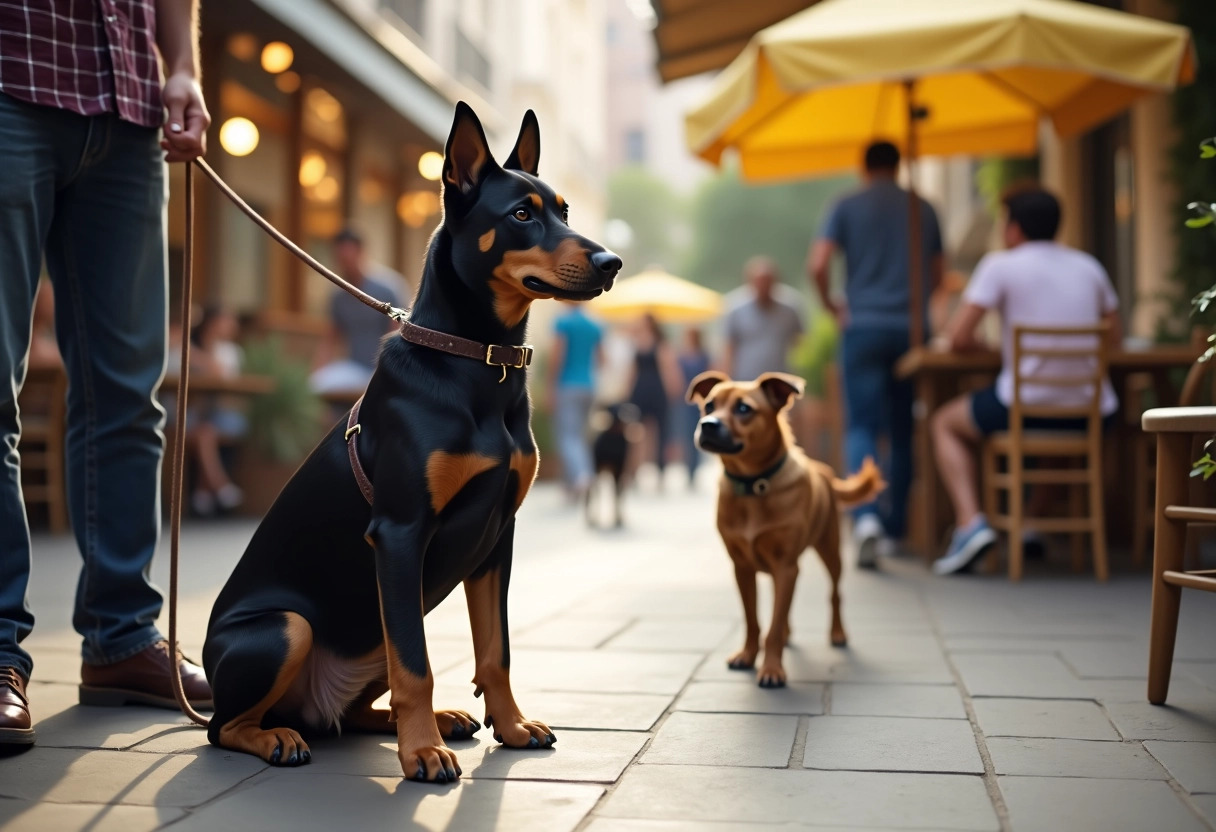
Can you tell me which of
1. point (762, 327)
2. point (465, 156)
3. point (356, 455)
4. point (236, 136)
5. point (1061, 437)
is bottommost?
point (1061, 437)

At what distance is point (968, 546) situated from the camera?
6133 mm

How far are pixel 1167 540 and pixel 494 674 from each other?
1754 millimetres

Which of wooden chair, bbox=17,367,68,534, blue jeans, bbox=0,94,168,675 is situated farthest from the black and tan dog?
wooden chair, bbox=17,367,68,534

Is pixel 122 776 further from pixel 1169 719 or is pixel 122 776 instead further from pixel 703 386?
pixel 1169 719

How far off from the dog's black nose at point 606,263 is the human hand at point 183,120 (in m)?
1.20

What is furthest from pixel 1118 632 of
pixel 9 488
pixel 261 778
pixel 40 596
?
pixel 40 596

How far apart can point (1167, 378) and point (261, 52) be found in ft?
31.7

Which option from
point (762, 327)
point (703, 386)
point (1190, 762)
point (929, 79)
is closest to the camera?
point (1190, 762)

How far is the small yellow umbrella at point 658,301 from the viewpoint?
62.4ft

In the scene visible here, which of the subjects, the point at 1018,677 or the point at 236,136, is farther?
the point at 236,136

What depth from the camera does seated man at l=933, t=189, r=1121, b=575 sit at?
6.11 m

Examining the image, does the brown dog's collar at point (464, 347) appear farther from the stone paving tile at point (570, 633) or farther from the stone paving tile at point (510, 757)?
the stone paving tile at point (570, 633)

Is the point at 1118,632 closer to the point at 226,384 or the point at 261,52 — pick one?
the point at 226,384

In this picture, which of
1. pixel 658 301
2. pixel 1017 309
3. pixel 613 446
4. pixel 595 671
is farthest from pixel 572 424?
pixel 595 671
